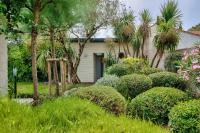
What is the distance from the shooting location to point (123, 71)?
16.3 m

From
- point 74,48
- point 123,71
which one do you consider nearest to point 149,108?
point 123,71

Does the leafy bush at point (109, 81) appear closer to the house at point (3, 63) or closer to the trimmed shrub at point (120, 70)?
the trimmed shrub at point (120, 70)

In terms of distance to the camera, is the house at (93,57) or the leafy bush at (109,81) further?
the house at (93,57)

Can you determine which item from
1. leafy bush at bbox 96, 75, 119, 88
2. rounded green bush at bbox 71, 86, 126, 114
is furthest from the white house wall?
rounded green bush at bbox 71, 86, 126, 114

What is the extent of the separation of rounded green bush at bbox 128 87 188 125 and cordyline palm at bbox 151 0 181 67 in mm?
11313

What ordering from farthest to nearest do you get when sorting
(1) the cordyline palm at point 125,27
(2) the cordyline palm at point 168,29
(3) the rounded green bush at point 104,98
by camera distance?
(1) the cordyline palm at point 125,27 < (2) the cordyline palm at point 168,29 < (3) the rounded green bush at point 104,98

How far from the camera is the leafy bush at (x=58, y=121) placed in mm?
4977

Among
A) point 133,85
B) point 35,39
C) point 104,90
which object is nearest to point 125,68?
point 133,85

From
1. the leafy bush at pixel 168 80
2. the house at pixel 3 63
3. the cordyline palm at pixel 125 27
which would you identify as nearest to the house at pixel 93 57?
the cordyline palm at pixel 125 27

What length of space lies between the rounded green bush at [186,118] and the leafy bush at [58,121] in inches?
97.9

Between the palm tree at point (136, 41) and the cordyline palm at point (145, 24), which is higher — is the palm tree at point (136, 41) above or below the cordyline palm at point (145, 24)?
below

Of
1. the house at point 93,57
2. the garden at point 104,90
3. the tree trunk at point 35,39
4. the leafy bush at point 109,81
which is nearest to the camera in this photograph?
the garden at point 104,90

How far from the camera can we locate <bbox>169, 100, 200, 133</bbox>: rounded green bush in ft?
25.5

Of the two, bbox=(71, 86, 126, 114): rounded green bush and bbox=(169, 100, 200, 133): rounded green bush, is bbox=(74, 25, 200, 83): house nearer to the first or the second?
bbox=(71, 86, 126, 114): rounded green bush
